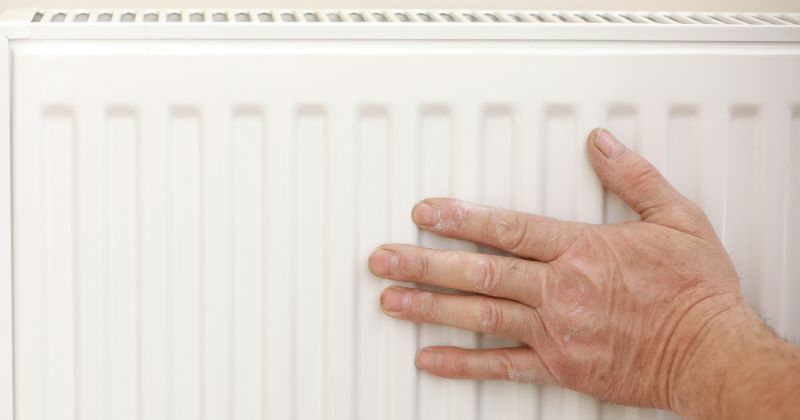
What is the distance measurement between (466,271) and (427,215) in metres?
0.05

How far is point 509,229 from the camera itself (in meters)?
0.73

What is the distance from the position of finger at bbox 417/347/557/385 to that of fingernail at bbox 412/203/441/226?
Answer: 9cm

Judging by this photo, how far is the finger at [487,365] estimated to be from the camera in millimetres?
743

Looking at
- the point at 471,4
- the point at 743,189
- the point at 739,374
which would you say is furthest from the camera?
the point at 471,4

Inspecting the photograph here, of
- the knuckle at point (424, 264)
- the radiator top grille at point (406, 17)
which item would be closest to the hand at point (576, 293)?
the knuckle at point (424, 264)

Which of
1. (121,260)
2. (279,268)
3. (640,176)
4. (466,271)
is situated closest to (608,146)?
(640,176)

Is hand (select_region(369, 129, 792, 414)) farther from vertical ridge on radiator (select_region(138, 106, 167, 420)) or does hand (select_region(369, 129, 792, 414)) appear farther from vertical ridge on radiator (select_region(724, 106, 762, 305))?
vertical ridge on radiator (select_region(138, 106, 167, 420))

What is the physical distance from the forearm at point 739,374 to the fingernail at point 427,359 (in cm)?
17

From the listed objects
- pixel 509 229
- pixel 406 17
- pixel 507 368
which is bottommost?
pixel 507 368

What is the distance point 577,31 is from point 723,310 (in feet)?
0.74

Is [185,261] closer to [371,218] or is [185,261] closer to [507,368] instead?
[371,218]

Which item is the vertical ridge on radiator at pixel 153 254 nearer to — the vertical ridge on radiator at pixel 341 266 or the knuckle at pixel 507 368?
the vertical ridge on radiator at pixel 341 266

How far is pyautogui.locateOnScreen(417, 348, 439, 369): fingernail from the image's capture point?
0.75 meters

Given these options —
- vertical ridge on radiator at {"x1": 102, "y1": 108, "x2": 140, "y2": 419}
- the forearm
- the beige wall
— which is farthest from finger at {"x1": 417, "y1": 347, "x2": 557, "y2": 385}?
the beige wall
